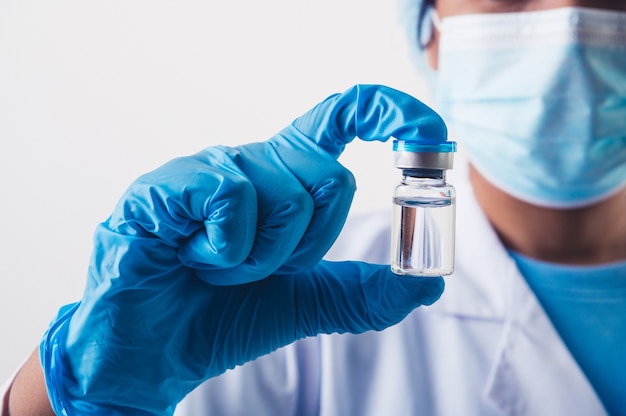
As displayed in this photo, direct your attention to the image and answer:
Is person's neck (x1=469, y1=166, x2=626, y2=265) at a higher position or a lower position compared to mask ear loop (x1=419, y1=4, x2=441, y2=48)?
lower

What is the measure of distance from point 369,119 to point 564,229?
759mm

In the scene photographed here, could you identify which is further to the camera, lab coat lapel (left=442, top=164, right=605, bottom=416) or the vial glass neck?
lab coat lapel (left=442, top=164, right=605, bottom=416)

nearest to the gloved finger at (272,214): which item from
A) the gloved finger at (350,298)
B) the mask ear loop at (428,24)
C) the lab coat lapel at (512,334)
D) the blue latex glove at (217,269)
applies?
the blue latex glove at (217,269)

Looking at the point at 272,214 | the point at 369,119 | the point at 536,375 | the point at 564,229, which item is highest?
the point at 369,119

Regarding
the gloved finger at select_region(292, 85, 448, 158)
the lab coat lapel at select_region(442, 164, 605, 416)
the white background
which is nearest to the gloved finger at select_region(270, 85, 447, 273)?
the gloved finger at select_region(292, 85, 448, 158)

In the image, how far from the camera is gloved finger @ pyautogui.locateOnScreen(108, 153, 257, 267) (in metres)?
0.84

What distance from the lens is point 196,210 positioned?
2.85 feet

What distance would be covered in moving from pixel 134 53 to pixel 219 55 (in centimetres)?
23

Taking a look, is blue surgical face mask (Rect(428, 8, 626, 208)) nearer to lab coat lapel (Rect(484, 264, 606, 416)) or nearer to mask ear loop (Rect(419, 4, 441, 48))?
mask ear loop (Rect(419, 4, 441, 48))

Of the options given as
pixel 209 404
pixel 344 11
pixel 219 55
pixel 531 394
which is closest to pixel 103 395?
pixel 209 404

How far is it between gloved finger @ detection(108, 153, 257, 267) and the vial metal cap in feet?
0.67

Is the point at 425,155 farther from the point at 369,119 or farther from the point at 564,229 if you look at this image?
the point at 564,229

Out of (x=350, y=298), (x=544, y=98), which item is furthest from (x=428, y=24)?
(x=350, y=298)

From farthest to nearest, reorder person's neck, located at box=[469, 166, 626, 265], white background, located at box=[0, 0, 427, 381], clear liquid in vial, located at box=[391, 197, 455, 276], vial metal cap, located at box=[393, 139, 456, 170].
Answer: white background, located at box=[0, 0, 427, 381], person's neck, located at box=[469, 166, 626, 265], clear liquid in vial, located at box=[391, 197, 455, 276], vial metal cap, located at box=[393, 139, 456, 170]
